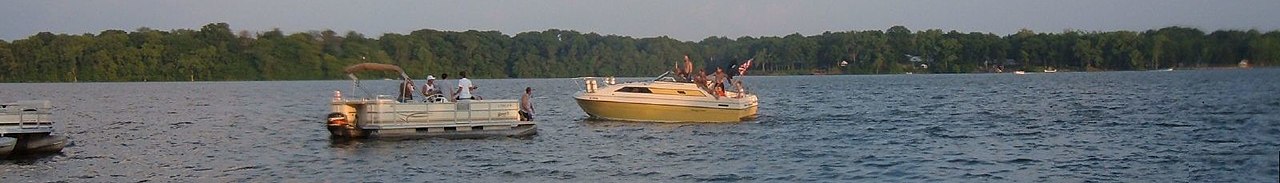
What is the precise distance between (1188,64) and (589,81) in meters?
158

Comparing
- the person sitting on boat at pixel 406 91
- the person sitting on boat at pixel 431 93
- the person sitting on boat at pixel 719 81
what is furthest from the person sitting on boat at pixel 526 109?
the person sitting on boat at pixel 719 81

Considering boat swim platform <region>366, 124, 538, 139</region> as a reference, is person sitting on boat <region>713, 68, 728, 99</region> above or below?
above

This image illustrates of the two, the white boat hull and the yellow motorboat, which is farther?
the yellow motorboat

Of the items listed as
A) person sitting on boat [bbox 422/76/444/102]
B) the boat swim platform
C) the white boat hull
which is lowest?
the boat swim platform

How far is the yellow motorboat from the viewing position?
38.5m

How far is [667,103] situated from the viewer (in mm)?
38500

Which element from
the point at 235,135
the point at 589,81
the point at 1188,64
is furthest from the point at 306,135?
the point at 1188,64

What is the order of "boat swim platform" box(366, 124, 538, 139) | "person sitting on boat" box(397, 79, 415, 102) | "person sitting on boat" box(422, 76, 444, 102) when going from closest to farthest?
"boat swim platform" box(366, 124, 538, 139) < "person sitting on boat" box(422, 76, 444, 102) < "person sitting on boat" box(397, 79, 415, 102)

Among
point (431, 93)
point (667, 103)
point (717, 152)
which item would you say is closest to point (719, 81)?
point (667, 103)

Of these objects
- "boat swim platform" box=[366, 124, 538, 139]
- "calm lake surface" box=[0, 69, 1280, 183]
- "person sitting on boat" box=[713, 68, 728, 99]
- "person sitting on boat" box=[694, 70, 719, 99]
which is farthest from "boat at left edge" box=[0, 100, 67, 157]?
"person sitting on boat" box=[713, 68, 728, 99]

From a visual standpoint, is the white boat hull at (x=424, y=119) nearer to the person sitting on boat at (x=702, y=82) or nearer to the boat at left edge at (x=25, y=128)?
the boat at left edge at (x=25, y=128)

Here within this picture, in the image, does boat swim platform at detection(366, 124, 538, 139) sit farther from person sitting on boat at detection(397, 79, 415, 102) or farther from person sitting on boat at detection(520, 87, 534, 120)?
person sitting on boat at detection(520, 87, 534, 120)

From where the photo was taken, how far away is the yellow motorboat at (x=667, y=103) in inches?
1517

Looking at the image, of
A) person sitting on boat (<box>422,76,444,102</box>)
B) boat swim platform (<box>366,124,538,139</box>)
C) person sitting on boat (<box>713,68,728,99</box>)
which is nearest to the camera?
boat swim platform (<box>366,124,538,139</box>)
